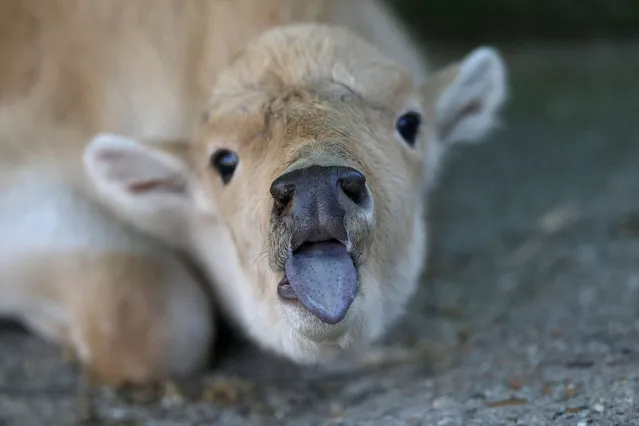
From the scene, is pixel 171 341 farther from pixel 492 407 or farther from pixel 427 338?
pixel 492 407

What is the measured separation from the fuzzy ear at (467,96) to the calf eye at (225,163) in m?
0.83

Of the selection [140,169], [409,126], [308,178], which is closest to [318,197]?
[308,178]

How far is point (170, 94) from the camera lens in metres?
3.80

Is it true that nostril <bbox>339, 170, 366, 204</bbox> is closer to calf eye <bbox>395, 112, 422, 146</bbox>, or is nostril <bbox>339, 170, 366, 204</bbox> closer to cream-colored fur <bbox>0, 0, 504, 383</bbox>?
cream-colored fur <bbox>0, 0, 504, 383</bbox>

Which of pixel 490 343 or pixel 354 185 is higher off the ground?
pixel 490 343

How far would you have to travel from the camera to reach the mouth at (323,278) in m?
2.36

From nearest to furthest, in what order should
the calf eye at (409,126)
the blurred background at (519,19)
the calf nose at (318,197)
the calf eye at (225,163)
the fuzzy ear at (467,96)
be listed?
the calf nose at (318,197) → the calf eye at (225,163) → the calf eye at (409,126) → the fuzzy ear at (467,96) → the blurred background at (519,19)

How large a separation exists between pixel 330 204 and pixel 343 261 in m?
0.18

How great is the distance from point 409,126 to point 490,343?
783mm

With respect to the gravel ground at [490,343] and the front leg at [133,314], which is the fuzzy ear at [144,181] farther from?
the gravel ground at [490,343]

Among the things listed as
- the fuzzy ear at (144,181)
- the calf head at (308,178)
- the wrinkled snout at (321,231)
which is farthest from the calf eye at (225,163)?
the wrinkled snout at (321,231)

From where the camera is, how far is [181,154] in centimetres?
339

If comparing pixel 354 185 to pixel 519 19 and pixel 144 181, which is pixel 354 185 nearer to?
pixel 144 181

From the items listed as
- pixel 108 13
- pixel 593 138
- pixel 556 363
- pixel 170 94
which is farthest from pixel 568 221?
pixel 108 13
